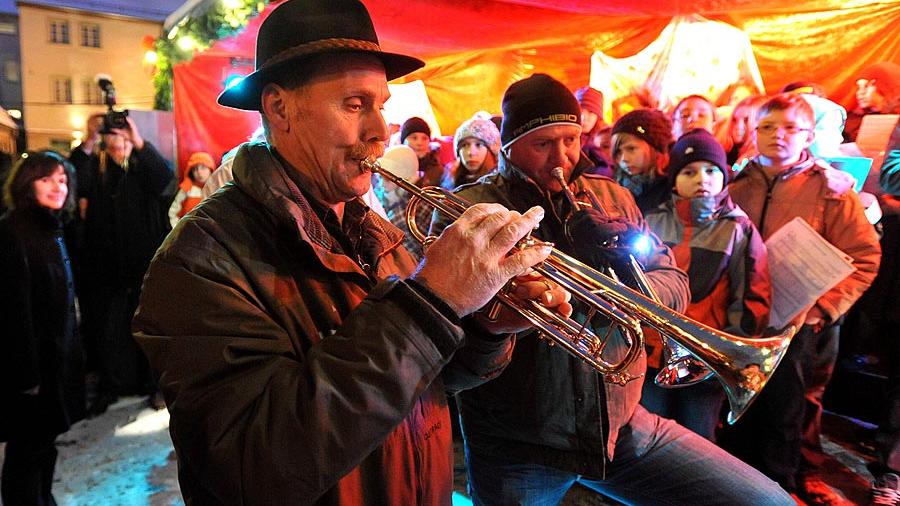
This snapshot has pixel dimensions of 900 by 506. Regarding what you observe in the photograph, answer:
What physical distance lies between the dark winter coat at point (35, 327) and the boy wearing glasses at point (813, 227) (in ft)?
15.5

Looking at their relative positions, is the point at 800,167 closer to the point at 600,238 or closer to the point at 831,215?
the point at 831,215

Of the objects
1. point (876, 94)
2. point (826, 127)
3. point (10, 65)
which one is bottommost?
point (826, 127)

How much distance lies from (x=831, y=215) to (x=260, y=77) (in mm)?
3869

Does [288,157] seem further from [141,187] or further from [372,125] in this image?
[141,187]

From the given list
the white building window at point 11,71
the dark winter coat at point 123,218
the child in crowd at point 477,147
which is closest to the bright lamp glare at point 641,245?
the child in crowd at point 477,147

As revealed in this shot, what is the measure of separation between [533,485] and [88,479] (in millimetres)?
3665

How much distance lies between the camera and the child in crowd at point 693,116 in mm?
5356

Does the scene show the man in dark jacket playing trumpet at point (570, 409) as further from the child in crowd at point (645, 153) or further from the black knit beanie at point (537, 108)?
the child in crowd at point (645, 153)

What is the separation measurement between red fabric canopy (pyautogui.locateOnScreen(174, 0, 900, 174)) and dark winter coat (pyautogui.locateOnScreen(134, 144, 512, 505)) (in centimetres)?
478

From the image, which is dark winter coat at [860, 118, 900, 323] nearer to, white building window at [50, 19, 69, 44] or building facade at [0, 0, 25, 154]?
white building window at [50, 19, 69, 44]

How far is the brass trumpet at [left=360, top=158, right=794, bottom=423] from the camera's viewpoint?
164cm

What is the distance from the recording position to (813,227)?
372cm

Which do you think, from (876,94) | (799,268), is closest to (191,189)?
(799,268)

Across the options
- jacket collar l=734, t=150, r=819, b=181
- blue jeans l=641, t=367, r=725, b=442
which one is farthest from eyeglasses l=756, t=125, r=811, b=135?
blue jeans l=641, t=367, r=725, b=442
